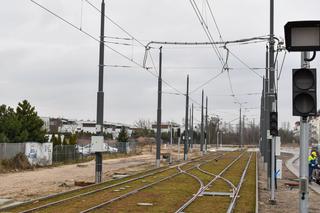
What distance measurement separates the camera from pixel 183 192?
2156 cm

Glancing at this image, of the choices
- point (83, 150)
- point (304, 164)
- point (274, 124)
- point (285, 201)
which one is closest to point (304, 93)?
point (304, 164)

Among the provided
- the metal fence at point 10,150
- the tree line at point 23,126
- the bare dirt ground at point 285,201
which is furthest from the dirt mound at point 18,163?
the bare dirt ground at point 285,201

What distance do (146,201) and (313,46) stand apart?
10.8 meters

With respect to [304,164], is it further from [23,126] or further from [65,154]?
[65,154]

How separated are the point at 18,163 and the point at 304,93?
33.2 meters

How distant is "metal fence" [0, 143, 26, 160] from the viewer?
123 feet

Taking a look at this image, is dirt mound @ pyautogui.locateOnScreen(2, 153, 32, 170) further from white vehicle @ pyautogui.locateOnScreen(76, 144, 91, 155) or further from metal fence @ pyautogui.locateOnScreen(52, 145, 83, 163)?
white vehicle @ pyautogui.locateOnScreen(76, 144, 91, 155)

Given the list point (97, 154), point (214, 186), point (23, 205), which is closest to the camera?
point (23, 205)

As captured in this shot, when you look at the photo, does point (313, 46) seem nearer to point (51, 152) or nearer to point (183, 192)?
point (183, 192)

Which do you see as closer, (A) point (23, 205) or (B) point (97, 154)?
(A) point (23, 205)

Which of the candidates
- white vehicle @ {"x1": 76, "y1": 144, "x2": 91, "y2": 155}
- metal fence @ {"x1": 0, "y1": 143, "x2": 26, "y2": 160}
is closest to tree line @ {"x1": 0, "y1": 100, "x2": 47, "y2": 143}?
metal fence @ {"x1": 0, "y1": 143, "x2": 26, "y2": 160}

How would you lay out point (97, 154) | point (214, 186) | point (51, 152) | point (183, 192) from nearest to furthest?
point (183, 192) → point (214, 186) → point (97, 154) → point (51, 152)

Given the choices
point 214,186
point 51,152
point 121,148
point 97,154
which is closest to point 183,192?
point 214,186

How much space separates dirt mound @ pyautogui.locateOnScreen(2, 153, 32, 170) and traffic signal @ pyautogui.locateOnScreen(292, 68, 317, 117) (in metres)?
31.6
